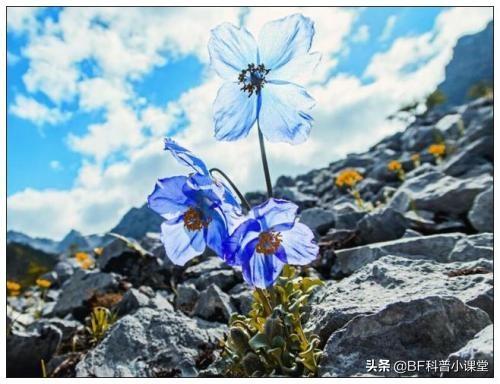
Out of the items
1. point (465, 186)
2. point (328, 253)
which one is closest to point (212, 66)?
point (328, 253)

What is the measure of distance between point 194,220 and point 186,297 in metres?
3.28

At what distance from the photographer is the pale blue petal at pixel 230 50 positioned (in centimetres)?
277

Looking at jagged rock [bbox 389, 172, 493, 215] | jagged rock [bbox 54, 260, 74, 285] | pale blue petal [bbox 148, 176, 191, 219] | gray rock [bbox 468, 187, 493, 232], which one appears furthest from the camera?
jagged rock [bbox 54, 260, 74, 285]

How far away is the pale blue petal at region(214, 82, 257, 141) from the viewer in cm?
272

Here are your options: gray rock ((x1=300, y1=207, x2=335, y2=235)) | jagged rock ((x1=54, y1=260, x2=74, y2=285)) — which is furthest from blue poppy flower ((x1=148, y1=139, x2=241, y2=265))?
jagged rock ((x1=54, y1=260, x2=74, y2=285))

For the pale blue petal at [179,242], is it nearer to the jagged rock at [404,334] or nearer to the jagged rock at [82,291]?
the jagged rock at [404,334]

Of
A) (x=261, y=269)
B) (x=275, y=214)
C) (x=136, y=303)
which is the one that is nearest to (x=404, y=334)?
(x=261, y=269)

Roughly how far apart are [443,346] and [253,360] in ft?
3.07

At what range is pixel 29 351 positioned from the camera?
4.55 metres

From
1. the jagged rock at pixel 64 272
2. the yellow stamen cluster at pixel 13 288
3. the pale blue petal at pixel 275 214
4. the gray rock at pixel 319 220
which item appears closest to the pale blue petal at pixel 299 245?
the pale blue petal at pixel 275 214

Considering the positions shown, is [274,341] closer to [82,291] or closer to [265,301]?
[265,301]

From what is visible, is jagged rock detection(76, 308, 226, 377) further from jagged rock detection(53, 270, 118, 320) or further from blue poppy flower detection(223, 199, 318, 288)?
jagged rock detection(53, 270, 118, 320)

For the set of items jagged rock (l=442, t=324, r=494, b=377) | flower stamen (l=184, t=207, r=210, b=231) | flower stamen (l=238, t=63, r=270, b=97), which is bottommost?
jagged rock (l=442, t=324, r=494, b=377)
